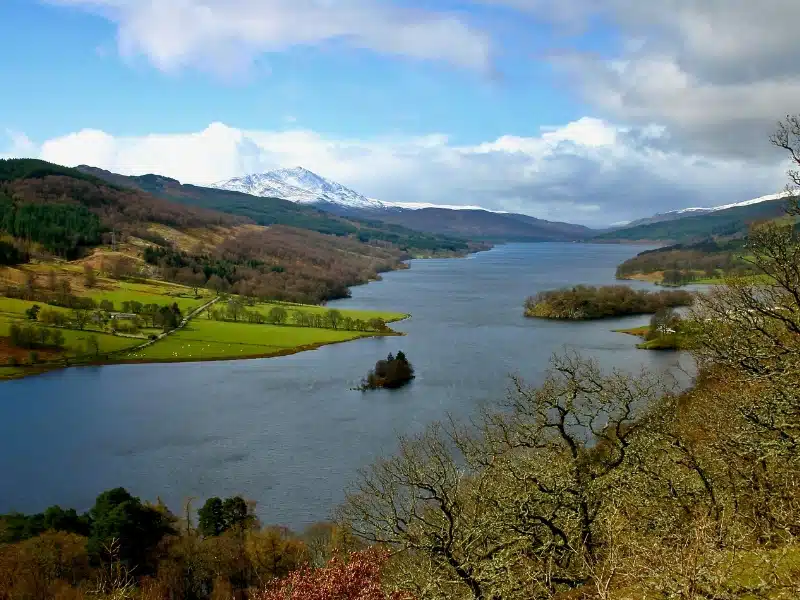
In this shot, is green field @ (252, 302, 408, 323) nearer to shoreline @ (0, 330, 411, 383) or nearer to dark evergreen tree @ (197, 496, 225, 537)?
shoreline @ (0, 330, 411, 383)

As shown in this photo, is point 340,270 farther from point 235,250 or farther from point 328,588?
point 328,588

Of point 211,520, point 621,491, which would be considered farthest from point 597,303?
point 621,491

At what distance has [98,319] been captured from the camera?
273 feet

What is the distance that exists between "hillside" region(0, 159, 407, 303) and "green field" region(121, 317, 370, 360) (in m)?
30.3

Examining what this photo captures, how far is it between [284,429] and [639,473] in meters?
34.6

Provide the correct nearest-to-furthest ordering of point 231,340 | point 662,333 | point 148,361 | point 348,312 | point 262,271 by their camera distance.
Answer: point 148,361, point 662,333, point 231,340, point 348,312, point 262,271

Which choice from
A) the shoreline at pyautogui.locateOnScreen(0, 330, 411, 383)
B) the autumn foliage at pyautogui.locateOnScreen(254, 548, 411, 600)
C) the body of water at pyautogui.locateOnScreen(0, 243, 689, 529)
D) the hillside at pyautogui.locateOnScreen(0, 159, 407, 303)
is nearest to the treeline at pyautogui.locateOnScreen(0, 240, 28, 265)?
the hillside at pyautogui.locateOnScreen(0, 159, 407, 303)

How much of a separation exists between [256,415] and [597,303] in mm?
66231

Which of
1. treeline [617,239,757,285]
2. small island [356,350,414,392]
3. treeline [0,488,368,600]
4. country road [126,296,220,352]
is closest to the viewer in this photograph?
treeline [0,488,368,600]

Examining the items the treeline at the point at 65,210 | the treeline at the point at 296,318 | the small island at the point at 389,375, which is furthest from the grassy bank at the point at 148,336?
the treeline at the point at 65,210

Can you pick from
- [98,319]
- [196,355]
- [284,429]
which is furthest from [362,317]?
[284,429]

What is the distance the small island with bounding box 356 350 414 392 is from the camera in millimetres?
56188

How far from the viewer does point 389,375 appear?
56688 millimetres

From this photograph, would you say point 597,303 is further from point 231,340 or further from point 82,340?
point 82,340
